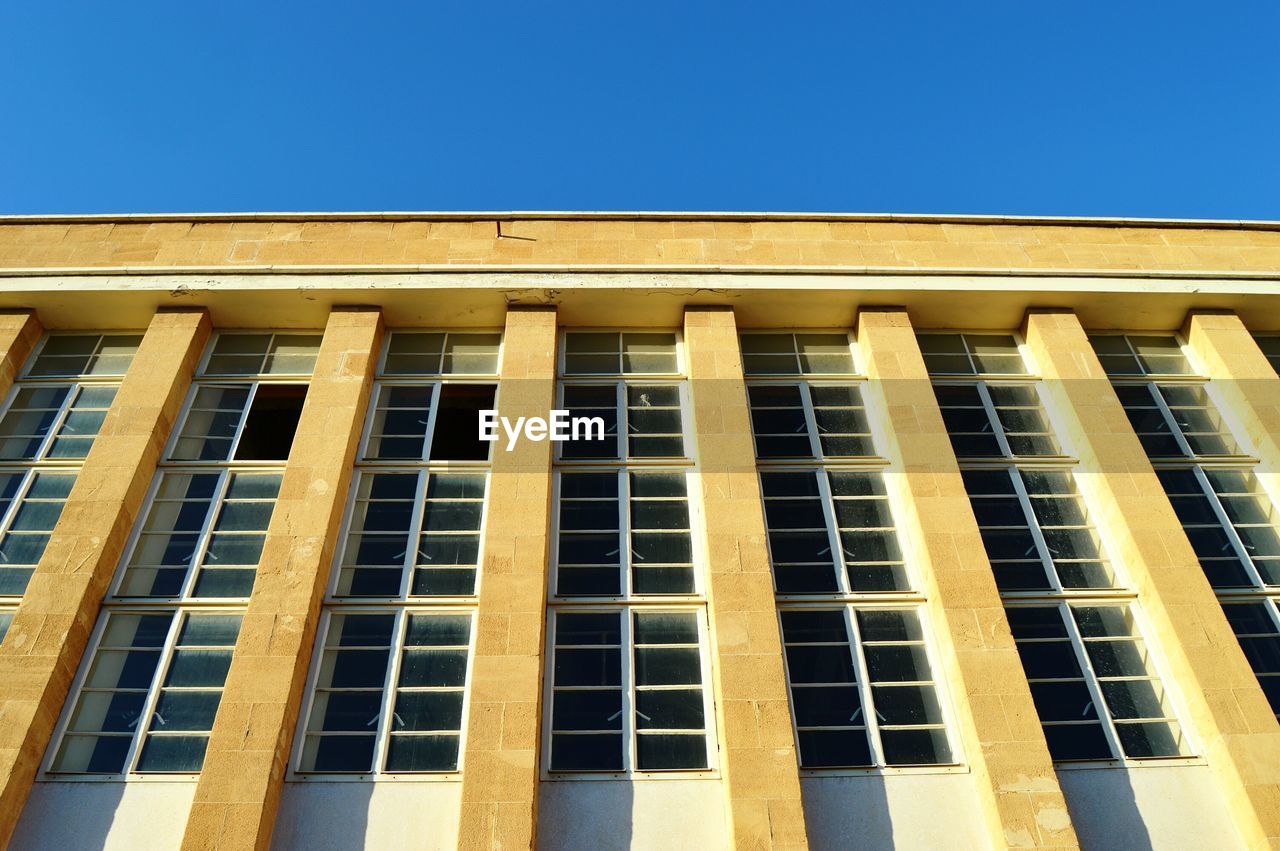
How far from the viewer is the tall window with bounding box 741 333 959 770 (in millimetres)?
10750

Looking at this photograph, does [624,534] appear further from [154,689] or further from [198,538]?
[154,689]

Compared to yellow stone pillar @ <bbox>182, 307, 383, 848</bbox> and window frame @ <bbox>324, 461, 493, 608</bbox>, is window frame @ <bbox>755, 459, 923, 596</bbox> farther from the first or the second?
yellow stone pillar @ <bbox>182, 307, 383, 848</bbox>

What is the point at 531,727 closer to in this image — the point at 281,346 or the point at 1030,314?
the point at 281,346

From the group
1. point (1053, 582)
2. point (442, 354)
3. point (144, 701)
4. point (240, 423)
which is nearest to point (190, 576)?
point (144, 701)

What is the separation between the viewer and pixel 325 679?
36.1 ft

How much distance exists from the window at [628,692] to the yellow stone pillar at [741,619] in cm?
35

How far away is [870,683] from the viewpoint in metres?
11.1

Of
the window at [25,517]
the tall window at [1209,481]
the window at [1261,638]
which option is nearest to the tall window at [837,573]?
the window at [1261,638]

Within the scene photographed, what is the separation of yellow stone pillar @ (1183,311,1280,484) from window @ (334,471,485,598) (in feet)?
36.0

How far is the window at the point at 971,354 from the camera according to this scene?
599 inches

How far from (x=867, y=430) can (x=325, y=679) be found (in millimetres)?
8016

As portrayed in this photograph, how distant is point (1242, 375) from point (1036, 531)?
4766 millimetres

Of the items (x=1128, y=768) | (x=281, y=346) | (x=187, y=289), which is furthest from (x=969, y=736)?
(x=187, y=289)

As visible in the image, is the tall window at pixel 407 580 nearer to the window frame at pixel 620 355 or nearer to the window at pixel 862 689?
the window frame at pixel 620 355
